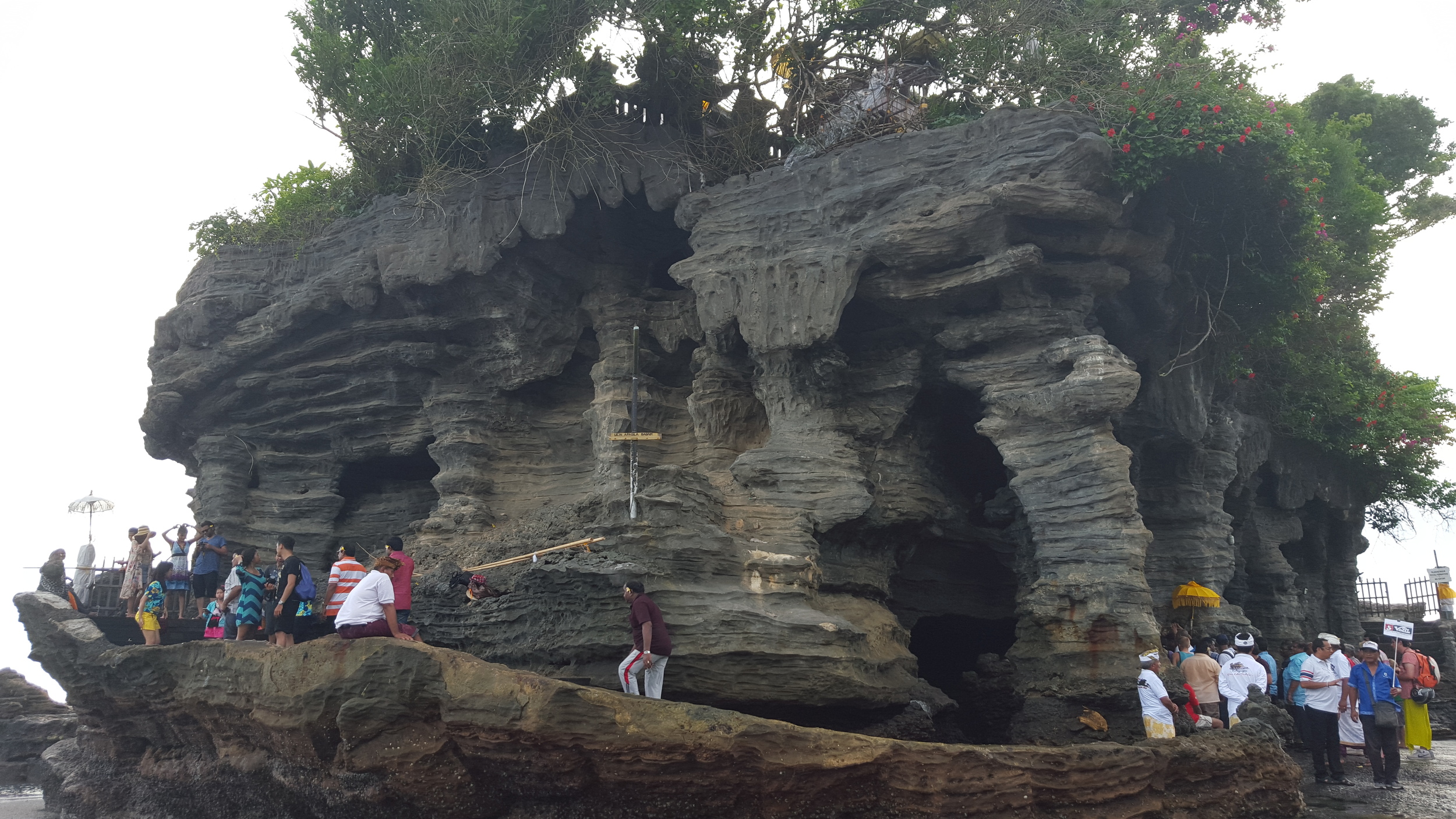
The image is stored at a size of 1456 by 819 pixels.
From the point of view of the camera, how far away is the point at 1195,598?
1596cm

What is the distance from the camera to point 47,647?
472 inches

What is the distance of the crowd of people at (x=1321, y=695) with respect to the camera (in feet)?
33.9

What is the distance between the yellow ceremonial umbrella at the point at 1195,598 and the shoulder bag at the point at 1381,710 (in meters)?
5.17

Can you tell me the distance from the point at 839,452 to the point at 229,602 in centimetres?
784

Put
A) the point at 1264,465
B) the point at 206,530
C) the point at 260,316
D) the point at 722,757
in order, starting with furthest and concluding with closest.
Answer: the point at 1264,465
the point at 260,316
the point at 206,530
the point at 722,757

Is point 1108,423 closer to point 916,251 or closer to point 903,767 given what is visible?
point 916,251

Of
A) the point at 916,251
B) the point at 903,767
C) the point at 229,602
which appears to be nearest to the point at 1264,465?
the point at 916,251

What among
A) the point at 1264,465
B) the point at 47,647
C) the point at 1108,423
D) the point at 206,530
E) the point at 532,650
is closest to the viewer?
the point at 532,650

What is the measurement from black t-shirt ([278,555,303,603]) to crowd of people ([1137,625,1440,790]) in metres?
8.37

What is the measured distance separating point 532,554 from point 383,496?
28.5ft

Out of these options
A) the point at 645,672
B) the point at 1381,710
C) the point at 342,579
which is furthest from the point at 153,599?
the point at 1381,710

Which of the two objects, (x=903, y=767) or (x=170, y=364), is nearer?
(x=903, y=767)

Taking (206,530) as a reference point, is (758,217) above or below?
above

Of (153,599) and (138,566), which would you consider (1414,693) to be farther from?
(138,566)
